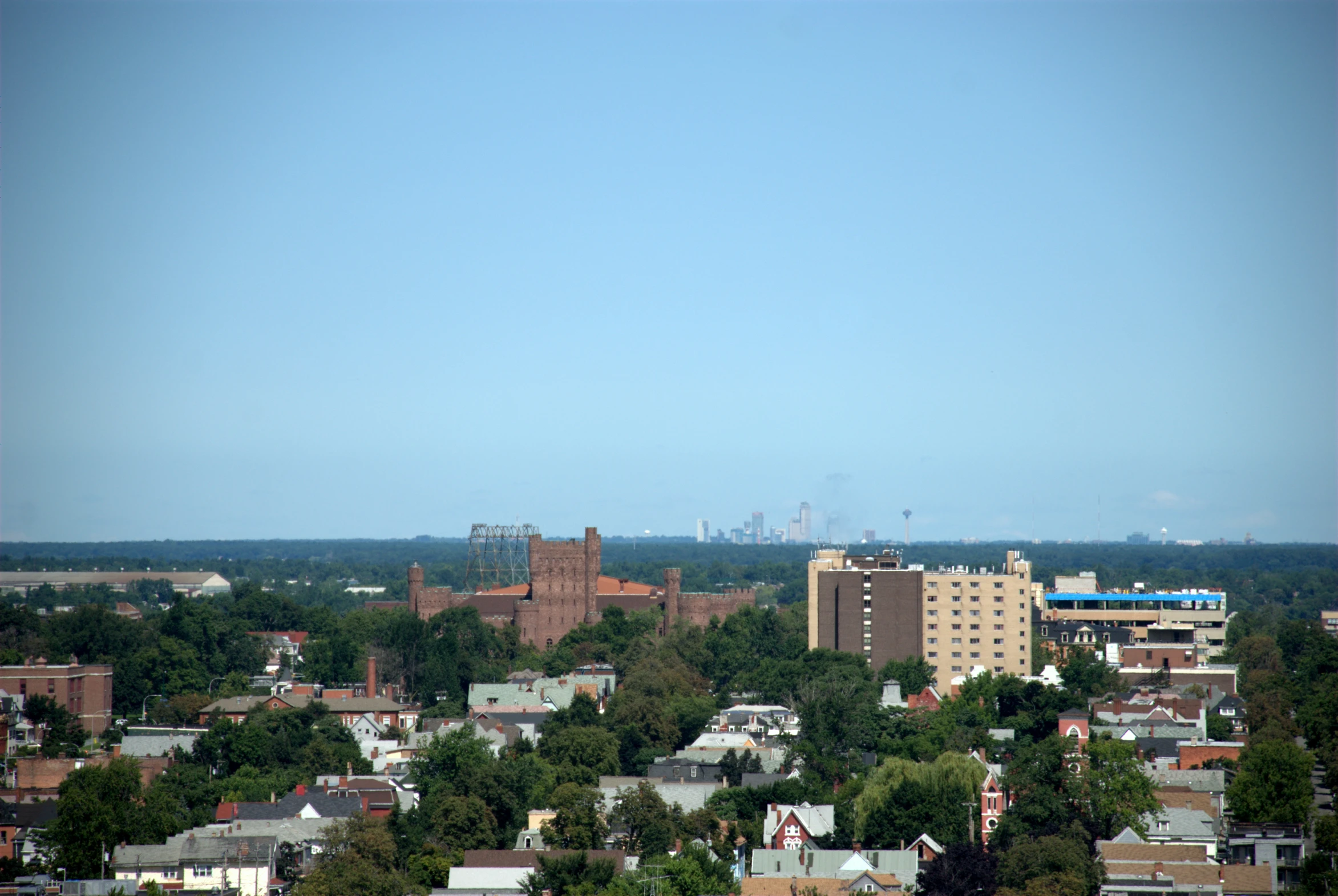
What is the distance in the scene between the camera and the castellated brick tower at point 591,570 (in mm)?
143375

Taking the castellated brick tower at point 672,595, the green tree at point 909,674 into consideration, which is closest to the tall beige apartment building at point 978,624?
the green tree at point 909,674

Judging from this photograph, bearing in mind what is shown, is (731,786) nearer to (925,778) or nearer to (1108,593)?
(925,778)

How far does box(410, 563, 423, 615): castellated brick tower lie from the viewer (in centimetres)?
14662

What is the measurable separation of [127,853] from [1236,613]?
131m

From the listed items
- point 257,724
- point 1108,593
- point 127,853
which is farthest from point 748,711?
point 1108,593

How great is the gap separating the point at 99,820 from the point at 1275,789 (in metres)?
44.5

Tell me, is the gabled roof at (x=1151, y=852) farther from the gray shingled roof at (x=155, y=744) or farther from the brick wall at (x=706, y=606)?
the brick wall at (x=706, y=606)

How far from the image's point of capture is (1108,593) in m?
146

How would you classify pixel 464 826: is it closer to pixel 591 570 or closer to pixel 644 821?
pixel 644 821

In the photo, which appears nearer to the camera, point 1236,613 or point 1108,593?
point 1108,593

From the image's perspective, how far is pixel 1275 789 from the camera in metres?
67.4

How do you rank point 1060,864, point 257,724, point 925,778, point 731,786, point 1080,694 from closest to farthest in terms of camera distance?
point 1060,864 < point 925,778 < point 731,786 < point 257,724 < point 1080,694

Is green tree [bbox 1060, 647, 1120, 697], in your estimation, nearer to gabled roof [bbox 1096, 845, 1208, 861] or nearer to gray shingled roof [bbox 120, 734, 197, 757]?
gabled roof [bbox 1096, 845, 1208, 861]

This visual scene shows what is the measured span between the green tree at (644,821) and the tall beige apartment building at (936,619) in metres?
47.2
